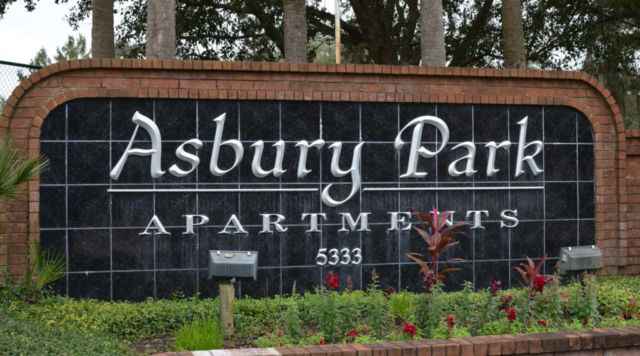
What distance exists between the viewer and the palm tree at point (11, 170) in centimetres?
719

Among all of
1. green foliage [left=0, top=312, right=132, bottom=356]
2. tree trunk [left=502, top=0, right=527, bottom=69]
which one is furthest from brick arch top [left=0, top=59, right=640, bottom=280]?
tree trunk [left=502, top=0, right=527, bottom=69]

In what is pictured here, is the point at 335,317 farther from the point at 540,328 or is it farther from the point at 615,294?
the point at 615,294

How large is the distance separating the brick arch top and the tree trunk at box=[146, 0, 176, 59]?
2.17m

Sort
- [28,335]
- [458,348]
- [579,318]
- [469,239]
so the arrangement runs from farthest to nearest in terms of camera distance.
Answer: [469,239] → [579,318] → [28,335] → [458,348]

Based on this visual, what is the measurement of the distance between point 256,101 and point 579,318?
460cm

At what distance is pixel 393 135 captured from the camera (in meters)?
9.32

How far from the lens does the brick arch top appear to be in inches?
328

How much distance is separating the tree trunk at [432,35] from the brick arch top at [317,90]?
2699 millimetres

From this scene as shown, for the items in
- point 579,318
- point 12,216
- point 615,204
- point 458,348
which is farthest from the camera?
point 615,204

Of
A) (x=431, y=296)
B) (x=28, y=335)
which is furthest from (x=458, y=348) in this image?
(x=28, y=335)

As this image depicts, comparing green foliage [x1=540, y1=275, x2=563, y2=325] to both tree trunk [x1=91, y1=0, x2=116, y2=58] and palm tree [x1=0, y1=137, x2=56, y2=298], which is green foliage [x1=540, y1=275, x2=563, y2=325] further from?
tree trunk [x1=91, y1=0, x2=116, y2=58]

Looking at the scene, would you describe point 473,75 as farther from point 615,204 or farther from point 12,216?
point 12,216

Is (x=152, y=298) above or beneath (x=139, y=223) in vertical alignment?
beneath

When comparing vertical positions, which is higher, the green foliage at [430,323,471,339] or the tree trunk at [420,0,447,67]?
the tree trunk at [420,0,447,67]
